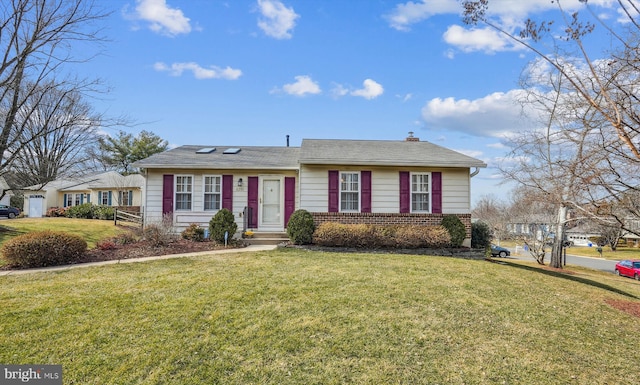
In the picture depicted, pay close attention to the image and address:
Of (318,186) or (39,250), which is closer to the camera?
(39,250)

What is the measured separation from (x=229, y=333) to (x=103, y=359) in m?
1.46

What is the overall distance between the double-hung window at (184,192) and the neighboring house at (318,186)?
0.04 metres

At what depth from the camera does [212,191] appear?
13281 millimetres

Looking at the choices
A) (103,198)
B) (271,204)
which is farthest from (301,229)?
(103,198)

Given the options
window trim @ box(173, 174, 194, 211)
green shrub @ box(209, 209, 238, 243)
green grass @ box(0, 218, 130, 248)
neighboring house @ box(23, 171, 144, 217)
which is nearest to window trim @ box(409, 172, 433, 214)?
green shrub @ box(209, 209, 238, 243)

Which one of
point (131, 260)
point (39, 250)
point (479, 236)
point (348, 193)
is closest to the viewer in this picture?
point (39, 250)

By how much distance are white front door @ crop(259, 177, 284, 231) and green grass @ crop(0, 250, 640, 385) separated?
5748mm

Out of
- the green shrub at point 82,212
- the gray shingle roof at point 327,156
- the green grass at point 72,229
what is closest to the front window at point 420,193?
the gray shingle roof at point 327,156

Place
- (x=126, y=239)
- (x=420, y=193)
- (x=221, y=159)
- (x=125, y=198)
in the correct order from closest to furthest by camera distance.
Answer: (x=126, y=239) → (x=420, y=193) → (x=221, y=159) → (x=125, y=198)

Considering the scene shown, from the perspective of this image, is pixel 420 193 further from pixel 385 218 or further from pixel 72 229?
pixel 72 229

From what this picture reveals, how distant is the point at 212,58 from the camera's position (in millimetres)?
11703

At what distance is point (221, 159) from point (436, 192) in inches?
334

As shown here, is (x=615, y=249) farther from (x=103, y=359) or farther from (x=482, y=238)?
(x=103, y=359)

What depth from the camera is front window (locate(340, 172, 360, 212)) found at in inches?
487
